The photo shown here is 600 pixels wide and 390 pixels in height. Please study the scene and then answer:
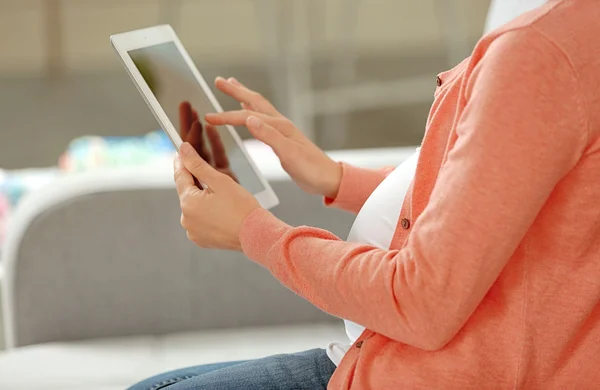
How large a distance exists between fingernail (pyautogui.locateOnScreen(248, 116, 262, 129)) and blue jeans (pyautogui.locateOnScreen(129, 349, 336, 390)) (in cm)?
23

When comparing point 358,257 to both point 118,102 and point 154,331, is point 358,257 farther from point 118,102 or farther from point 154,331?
point 118,102

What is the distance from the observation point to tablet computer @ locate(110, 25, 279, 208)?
83 cm

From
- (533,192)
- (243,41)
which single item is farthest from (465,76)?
(243,41)

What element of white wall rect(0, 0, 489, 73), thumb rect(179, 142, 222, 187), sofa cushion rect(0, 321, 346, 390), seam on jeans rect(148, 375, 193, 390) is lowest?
sofa cushion rect(0, 321, 346, 390)

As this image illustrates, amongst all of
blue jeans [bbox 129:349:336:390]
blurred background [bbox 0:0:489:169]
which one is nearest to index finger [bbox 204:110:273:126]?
blue jeans [bbox 129:349:336:390]

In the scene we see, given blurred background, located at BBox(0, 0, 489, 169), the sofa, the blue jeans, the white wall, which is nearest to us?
the blue jeans

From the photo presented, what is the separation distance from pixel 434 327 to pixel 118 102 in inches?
105

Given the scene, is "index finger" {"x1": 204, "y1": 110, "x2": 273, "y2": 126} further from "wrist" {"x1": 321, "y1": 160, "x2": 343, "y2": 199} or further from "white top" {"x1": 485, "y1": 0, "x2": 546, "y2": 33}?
"white top" {"x1": 485, "y1": 0, "x2": 546, "y2": 33}

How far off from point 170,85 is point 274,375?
32cm

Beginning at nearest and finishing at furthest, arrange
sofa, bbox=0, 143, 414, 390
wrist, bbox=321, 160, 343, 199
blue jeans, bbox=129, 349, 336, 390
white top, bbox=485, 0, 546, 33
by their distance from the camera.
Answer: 1. blue jeans, bbox=129, 349, 336, 390
2. wrist, bbox=321, 160, 343, 199
3. white top, bbox=485, 0, 546, 33
4. sofa, bbox=0, 143, 414, 390

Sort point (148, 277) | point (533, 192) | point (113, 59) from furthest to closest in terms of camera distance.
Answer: point (113, 59) < point (148, 277) < point (533, 192)

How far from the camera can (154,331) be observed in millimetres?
1287

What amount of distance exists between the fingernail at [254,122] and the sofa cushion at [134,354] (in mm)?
421

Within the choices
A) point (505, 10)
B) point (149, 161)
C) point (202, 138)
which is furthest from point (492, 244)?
point (149, 161)
